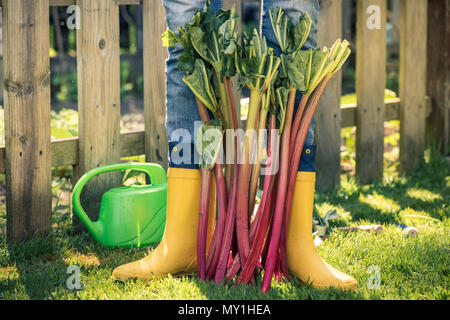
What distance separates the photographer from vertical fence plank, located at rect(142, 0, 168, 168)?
2.88 meters

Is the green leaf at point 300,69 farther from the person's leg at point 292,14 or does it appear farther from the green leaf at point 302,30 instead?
the person's leg at point 292,14

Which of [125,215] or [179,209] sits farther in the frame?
[125,215]

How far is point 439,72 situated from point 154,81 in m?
2.05

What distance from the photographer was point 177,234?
2.13m

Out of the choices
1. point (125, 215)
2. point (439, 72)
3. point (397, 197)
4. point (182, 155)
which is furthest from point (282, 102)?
point (439, 72)

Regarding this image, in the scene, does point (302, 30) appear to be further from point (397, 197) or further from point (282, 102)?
point (397, 197)

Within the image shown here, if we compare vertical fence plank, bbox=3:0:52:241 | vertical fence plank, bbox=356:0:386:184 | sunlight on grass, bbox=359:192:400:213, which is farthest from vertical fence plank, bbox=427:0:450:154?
vertical fence plank, bbox=3:0:52:241

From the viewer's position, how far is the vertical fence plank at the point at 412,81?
3.87 meters

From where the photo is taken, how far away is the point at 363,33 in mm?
3564

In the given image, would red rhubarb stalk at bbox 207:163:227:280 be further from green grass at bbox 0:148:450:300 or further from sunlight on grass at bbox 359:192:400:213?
sunlight on grass at bbox 359:192:400:213

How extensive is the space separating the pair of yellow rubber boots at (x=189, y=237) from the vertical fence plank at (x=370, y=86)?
166cm

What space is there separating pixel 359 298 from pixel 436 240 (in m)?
0.72

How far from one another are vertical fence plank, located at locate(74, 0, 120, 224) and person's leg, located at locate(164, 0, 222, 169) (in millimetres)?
588
